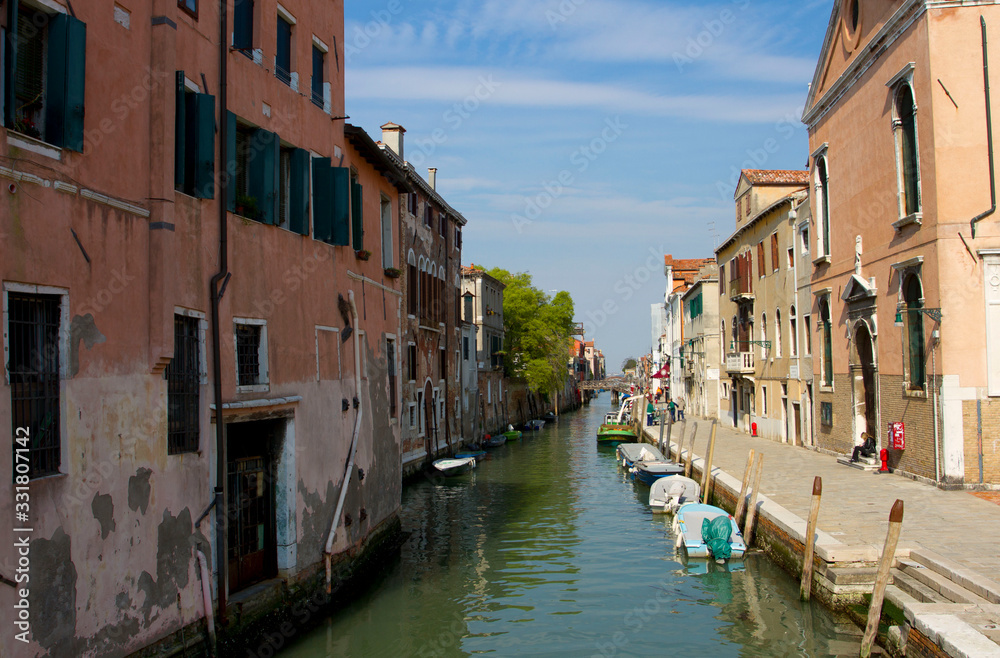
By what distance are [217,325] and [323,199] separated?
3.20 m

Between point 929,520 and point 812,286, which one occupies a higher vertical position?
point 812,286

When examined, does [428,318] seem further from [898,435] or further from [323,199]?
[323,199]

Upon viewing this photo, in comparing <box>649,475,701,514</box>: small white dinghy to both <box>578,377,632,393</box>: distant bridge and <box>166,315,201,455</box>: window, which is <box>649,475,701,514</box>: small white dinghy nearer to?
<box>166,315,201,455</box>: window

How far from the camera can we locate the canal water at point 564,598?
9.37m

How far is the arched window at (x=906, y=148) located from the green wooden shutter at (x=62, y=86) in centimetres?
1398

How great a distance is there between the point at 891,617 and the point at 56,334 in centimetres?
833

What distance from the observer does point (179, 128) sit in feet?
24.0

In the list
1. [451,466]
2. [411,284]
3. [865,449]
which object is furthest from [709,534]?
[411,284]

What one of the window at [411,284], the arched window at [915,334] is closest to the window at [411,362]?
the window at [411,284]

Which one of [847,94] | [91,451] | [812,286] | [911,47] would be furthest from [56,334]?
[812,286]

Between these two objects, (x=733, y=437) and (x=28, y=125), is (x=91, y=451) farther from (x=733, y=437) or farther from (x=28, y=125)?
(x=733, y=437)

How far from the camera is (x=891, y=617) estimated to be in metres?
8.38

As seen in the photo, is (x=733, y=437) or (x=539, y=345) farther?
(x=539, y=345)

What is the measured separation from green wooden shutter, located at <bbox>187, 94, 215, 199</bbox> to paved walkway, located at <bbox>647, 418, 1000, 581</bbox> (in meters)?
8.74
